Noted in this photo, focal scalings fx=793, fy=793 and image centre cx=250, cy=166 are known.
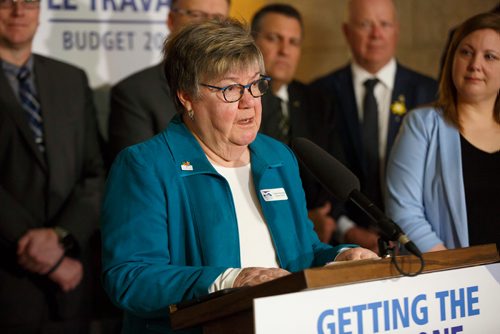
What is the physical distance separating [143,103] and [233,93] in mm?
1754

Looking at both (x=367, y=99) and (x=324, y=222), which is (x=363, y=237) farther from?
(x=367, y=99)

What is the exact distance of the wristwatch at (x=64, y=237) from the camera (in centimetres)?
390

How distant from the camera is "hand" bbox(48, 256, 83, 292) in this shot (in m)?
3.89

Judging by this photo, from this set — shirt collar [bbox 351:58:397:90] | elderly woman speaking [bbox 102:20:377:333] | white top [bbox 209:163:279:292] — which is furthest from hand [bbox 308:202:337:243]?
white top [bbox 209:163:279:292]

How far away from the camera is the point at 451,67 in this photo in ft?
11.4

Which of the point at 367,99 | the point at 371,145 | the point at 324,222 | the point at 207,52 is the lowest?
the point at 324,222

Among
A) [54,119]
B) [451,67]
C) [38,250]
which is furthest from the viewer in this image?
[54,119]

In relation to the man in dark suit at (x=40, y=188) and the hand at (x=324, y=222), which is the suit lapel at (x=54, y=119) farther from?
the hand at (x=324, y=222)

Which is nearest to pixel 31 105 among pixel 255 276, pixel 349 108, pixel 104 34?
pixel 104 34

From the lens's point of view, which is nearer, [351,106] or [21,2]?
[21,2]

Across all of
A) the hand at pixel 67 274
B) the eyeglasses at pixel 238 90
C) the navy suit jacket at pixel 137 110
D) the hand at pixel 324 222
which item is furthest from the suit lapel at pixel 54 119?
the eyeglasses at pixel 238 90

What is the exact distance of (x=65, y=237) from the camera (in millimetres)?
3920

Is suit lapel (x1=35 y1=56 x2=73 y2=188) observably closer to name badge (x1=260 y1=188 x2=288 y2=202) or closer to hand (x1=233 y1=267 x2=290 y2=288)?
name badge (x1=260 y1=188 x2=288 y2=202)

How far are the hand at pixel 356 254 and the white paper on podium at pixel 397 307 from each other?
0.27 metres
